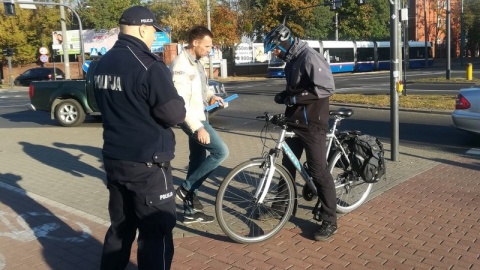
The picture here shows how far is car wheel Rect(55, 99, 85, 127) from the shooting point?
13.6 meters

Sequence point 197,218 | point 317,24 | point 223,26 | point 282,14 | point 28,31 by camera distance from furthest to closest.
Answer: point 317,24 → point 282,14 → point 28,31 → point 223,26 → point 197,218

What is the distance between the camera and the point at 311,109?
4.58 m

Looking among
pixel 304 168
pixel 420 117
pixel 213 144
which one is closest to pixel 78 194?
pixel 213 144

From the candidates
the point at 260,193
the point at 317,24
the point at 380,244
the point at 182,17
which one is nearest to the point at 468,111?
the point at 380,244

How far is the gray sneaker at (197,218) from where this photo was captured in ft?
16.4

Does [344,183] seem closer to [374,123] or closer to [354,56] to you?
[374,123]

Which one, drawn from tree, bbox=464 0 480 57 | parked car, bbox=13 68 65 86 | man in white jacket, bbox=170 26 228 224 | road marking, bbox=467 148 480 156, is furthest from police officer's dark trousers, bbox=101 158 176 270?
tree, bbox=464 0 480 57

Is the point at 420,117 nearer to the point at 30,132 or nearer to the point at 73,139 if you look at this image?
the point at 73,139

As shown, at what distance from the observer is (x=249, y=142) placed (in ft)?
33.0

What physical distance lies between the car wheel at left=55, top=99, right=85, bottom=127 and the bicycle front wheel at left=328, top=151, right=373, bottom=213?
990 centimetres

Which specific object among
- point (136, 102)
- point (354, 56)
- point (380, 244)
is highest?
point (354, 56)

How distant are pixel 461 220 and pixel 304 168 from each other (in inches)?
65.1

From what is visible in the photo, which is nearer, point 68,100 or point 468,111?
point 468,111

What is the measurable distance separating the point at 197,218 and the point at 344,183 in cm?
156
